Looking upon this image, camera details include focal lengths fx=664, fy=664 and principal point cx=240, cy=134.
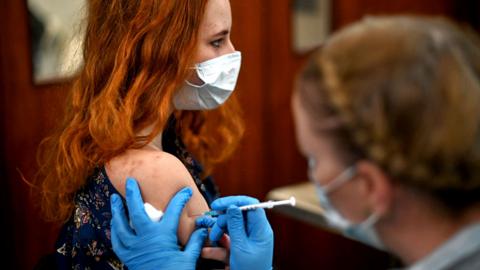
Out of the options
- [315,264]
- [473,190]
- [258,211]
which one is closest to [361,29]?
[473,190]

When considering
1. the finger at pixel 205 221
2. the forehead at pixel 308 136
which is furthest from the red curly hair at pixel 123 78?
the forehead at pixel 308 136

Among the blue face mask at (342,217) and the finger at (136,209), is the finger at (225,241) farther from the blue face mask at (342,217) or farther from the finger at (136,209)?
the blue face mask at (342,217)

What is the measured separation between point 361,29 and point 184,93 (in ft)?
2.47

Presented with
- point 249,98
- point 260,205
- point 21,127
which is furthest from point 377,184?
point 249,98

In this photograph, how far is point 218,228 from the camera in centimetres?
144

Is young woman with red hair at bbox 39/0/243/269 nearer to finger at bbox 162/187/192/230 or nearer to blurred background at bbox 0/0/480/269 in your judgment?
finger at bbox 162/187/192/230

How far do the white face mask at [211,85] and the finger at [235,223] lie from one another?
0.33 metres

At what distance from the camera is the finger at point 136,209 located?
141 centimetres

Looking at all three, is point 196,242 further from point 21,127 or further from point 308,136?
point 21,127

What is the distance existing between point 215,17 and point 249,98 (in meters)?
1.44

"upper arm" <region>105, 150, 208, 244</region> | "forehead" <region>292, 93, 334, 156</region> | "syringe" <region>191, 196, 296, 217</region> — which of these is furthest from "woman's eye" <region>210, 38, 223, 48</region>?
"forehead" <region>292, 93, 334, 156</region>

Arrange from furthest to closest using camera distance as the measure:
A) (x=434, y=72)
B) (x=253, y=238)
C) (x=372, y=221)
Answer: (x=253, y=238), (x=372, y=221), (x=434, y=72)

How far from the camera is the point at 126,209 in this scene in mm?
1485

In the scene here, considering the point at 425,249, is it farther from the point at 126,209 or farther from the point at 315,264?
the point at 315,264
